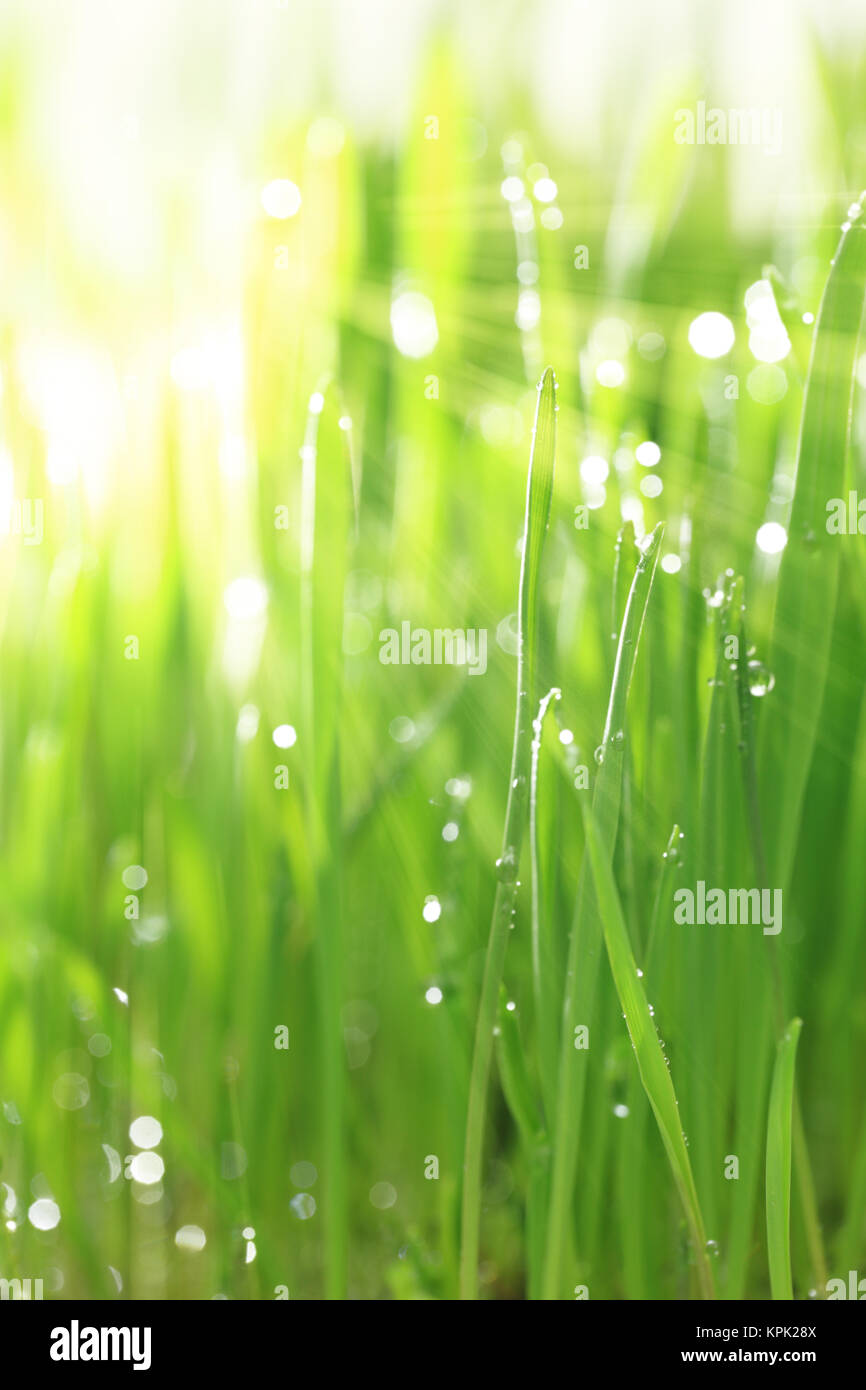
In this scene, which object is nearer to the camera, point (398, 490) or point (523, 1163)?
point (523, 1163)

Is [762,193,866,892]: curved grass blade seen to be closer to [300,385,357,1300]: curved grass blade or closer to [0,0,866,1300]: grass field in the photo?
[0,0,866,1300]: grass field

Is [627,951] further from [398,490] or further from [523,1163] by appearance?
[398,490]

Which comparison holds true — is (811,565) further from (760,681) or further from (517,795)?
(517,795)

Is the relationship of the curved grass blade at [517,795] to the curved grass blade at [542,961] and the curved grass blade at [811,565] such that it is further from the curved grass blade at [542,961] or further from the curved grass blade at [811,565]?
the curved grass blade at [811,565]

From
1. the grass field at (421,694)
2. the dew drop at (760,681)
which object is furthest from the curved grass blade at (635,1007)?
the dew drop at (760,681)

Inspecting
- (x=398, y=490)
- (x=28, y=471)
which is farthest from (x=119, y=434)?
(x=398, y=490)

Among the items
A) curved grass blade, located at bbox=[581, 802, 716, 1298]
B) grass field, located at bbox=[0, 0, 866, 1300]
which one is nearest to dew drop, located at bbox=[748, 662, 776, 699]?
grass field, located at bbox=[0, 0, 866, 1300]
